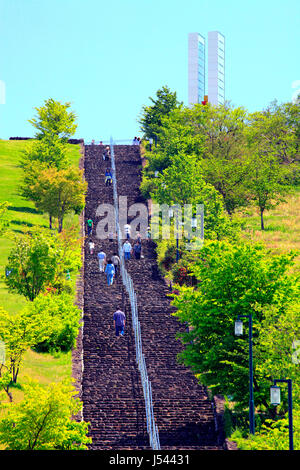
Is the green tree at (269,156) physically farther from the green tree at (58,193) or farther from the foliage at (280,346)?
the foliage at (280,346)

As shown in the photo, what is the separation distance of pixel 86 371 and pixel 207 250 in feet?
23.4

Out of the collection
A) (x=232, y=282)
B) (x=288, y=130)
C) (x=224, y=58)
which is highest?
Answer: (x=224, y=58)

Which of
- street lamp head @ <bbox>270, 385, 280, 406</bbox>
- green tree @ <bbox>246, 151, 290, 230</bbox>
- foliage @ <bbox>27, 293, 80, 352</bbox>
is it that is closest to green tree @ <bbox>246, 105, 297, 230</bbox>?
green tree @ <bbox>246, 151, 290, 230</bbox>

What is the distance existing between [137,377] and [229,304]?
5393mm

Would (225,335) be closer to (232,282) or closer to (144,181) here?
(232,282)

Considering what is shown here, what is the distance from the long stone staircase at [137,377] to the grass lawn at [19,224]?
4.35ft

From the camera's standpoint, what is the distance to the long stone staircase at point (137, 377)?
30.2 meters

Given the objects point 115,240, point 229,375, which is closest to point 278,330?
point 229,375

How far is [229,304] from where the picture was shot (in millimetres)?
31875

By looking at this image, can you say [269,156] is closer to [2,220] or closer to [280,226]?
[280,226]

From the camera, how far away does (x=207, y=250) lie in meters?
34.7

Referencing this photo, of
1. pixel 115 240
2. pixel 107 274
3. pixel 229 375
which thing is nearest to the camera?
pixel 229 375

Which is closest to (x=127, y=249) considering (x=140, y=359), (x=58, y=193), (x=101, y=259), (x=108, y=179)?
(x=101, y=259)

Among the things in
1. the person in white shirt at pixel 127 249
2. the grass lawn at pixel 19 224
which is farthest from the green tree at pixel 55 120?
the person in white shirt at pixel 127 249
